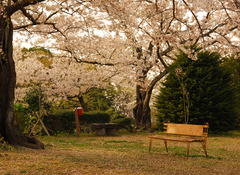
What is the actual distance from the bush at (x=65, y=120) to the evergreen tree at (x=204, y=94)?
12.4 ft

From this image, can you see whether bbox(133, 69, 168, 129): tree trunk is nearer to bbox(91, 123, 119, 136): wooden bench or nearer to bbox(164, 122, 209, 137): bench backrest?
bbox(91, 123, 119, 136): wooden bench

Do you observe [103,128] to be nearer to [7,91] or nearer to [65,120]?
[65,120]

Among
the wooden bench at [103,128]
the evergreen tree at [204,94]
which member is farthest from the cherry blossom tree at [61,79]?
the evergreen tree at [204,94]

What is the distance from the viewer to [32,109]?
11.5 metres

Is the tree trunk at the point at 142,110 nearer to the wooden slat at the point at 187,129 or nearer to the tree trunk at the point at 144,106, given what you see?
the tree trunk at the point at 144,106

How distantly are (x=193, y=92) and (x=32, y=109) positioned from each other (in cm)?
692

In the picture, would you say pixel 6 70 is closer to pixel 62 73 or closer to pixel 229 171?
pixel 229 171

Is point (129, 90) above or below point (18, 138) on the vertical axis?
above

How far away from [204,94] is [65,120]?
20.5 feet

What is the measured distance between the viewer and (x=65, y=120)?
1260 centimetres

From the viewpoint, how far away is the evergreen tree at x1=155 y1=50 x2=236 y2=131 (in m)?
12.2

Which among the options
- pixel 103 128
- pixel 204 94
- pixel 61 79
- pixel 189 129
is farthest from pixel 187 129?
pixel 61 79

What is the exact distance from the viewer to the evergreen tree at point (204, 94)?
12211 mm

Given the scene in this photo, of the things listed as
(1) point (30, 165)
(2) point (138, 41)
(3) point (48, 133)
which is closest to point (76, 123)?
(3) point (48, 133)
